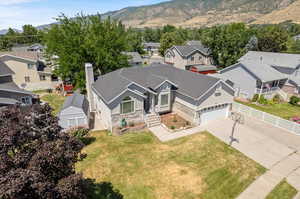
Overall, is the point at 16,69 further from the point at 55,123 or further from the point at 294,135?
the point at 294,135

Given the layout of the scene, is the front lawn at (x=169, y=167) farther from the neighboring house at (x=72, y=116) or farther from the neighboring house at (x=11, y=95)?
the neighboring house at (x=11, y=95)

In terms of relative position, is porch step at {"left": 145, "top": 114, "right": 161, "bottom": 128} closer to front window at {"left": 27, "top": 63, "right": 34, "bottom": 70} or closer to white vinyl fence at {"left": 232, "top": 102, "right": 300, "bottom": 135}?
white vinyl fence at {"left": 232, "top": 102, "right": 300, "bottom": 135}

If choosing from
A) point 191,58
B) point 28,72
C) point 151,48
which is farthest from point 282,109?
point 151,48

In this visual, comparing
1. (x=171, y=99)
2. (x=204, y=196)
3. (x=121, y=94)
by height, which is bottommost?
(x=204, y=196)

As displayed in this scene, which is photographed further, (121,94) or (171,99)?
(171,99)

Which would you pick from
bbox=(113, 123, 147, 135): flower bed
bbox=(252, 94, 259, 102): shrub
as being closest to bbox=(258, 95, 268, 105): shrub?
bbox=(252, 94, 259, 102): shrub

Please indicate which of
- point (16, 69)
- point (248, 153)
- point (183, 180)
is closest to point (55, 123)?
point (183, 180)
